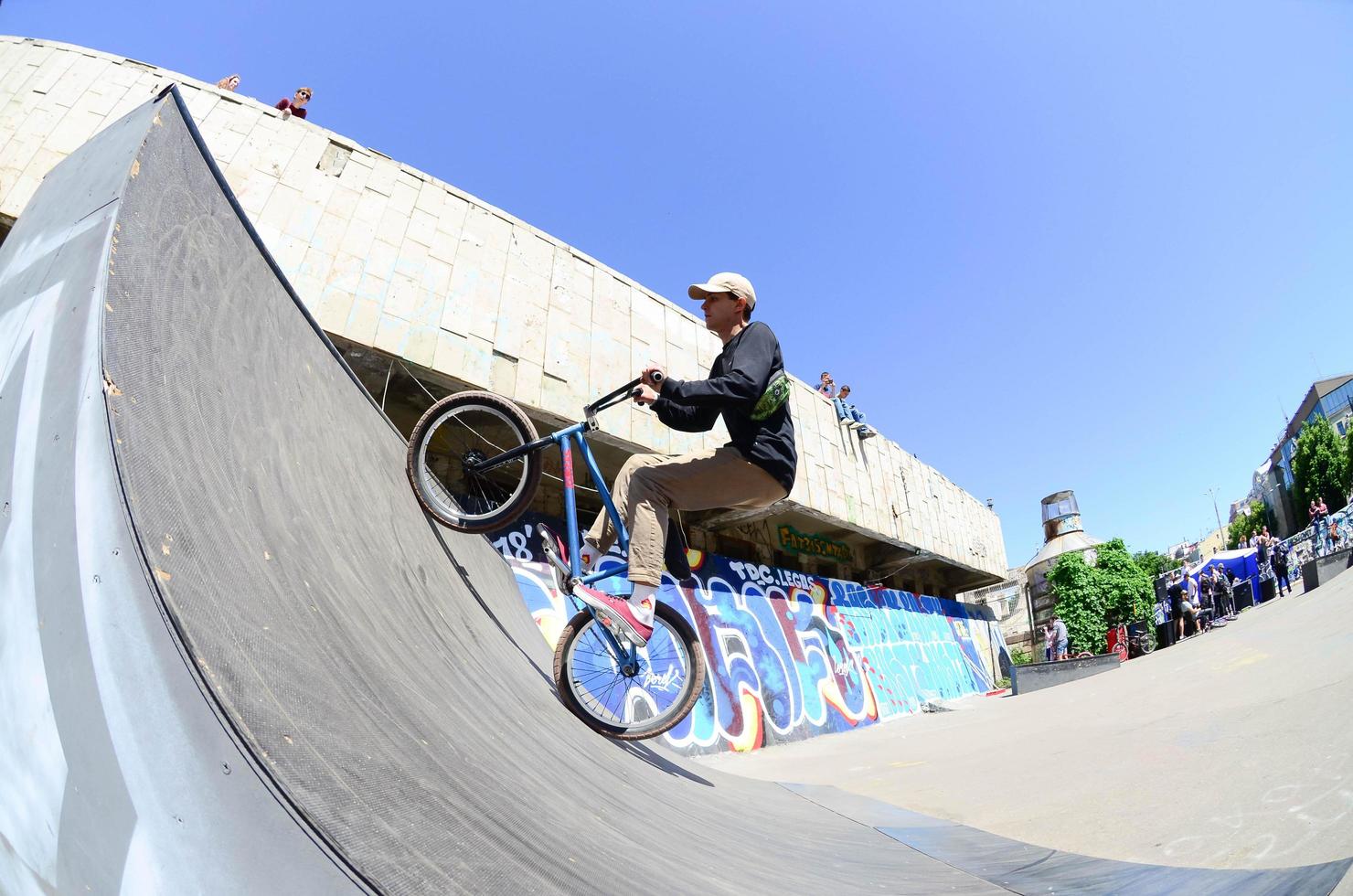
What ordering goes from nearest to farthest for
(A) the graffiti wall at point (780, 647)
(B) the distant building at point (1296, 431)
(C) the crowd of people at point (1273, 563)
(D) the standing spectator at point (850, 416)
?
(A) the graffiti wall at point (780, 647)
(D) the standing spectator at point (850, 416)
(C) the crowd of people at point (1273, 563)
(B) the distant building at point (1296, 431)

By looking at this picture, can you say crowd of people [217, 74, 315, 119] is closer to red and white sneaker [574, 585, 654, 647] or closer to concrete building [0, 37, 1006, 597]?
concrete building [0, 37, 1006, 597]

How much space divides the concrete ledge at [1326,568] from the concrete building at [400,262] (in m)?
15.3

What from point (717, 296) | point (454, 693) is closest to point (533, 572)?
point (717, 296)

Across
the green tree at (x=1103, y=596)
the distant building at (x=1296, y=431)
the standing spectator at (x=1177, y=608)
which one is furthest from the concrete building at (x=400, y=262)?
the distant building at (x=1296, y=431)

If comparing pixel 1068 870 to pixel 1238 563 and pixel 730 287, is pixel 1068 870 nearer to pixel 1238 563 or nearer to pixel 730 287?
pixel 730 287

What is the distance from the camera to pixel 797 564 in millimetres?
18250


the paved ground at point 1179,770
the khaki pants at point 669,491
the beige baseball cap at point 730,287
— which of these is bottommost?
the paved ground at point 1179,770

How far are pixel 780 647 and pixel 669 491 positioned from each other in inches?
414

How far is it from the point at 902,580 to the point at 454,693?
24934 millimetres

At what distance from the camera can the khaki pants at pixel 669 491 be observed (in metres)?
3.51

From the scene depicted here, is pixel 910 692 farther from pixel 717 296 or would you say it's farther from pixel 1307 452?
pixel 1307 452

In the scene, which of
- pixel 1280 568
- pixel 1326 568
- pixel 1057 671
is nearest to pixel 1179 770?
pixel 1057 671

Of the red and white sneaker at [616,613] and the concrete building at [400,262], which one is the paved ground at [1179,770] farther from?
the concrete building at [400,262]

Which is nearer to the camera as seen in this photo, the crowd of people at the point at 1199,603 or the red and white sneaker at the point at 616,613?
the red and white sneaker at the point at 616,613
